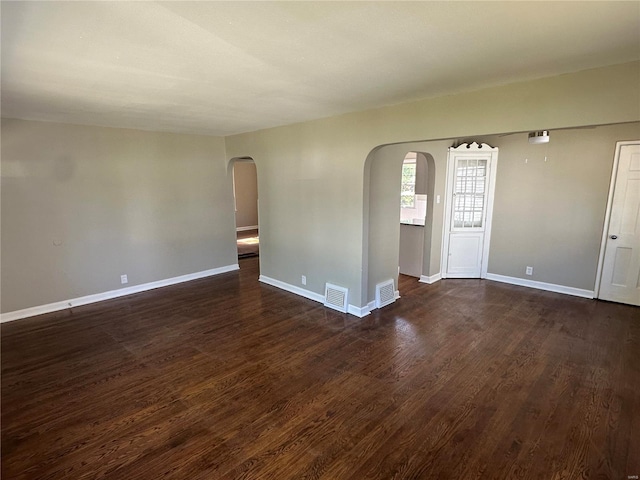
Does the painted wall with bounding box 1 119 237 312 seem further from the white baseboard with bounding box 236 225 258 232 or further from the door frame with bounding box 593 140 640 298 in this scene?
the door frame with bounding box 593 140 640 298

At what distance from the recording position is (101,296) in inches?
189

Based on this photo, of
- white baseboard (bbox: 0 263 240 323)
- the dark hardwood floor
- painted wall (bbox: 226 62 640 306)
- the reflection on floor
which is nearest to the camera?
the dark hardwood floor

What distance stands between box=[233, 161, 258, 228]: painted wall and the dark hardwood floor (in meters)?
6.42

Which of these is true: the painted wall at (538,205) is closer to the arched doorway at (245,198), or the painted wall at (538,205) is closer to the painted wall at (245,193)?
the arched doorway at (245,198)

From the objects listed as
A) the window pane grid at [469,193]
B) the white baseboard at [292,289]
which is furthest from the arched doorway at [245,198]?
the window pane grid at [469,193]

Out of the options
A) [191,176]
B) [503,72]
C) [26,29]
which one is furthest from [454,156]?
[26,29]

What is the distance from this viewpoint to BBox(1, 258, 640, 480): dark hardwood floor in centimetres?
205

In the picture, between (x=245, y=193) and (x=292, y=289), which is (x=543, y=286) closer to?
Answer: (x=292, y=289)

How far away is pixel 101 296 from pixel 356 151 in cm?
423

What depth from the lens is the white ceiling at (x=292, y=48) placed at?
1518mm

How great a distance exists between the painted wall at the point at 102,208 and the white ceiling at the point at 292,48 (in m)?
1.24

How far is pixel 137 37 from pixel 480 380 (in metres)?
3.52

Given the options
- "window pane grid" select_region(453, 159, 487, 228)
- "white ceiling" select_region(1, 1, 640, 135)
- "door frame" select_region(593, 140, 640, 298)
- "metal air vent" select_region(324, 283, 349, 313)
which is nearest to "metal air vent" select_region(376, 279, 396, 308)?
"metal air vent" select_region(324, 283, 349, 313)

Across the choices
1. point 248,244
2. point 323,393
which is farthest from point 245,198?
point 323,393
